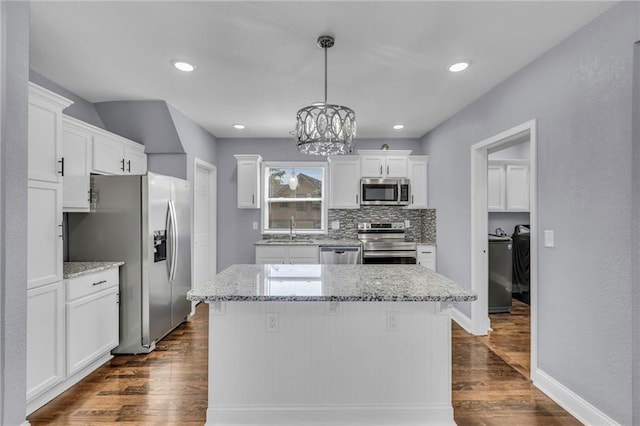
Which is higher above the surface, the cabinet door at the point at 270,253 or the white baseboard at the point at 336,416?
the cabinet door at the point at 270,253

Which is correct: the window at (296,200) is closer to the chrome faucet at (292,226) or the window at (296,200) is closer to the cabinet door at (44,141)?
the chrome faucet at (292,226)

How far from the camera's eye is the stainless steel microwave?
4859 mm

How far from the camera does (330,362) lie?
203 centimetres

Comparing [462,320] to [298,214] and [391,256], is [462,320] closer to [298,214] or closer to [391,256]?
[391,256]

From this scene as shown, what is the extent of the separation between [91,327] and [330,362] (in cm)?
202

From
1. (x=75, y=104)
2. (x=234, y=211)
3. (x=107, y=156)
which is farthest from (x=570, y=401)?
(x=75, y=104)

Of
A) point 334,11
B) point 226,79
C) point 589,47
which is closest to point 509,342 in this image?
point 589,47

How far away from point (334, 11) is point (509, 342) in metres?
3.41

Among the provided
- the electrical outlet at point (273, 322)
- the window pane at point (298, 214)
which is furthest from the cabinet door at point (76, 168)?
the window pane at point (298, 214)

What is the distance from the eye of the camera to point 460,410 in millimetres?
2193

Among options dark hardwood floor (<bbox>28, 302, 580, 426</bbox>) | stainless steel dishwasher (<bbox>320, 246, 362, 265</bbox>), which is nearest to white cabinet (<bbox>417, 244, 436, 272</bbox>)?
stainless steel dishwasher (<bbox>320, 246, 362, 265</bbox>)

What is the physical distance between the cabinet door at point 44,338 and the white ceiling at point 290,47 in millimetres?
1744

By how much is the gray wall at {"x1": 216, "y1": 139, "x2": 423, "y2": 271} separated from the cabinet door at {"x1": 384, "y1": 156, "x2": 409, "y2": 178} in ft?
3.40

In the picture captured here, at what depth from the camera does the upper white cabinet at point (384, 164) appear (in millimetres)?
4934
